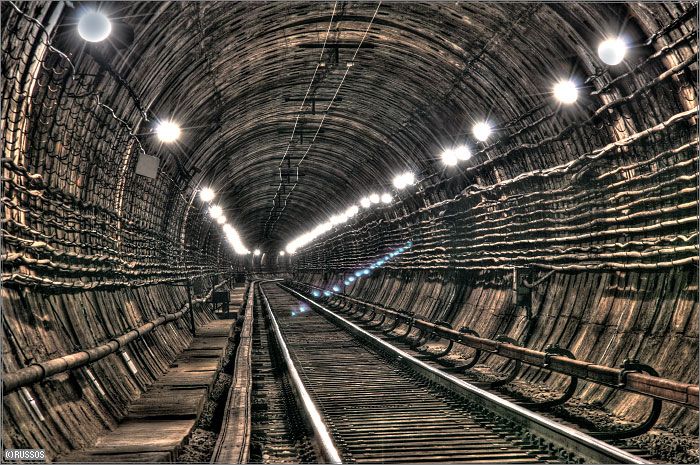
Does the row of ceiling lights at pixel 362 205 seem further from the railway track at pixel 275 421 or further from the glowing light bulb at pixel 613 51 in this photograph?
the glowing light bulb at pixel 613 51

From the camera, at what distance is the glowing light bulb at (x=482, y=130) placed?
1283 cm

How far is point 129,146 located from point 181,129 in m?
3.80

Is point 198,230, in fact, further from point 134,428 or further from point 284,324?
point 134,428

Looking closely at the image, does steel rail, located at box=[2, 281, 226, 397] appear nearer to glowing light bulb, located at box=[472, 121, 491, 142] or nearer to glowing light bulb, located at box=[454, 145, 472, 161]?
glowing light bulb, located at box=[472, 121, 491, 142]

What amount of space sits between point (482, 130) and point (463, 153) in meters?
1.74

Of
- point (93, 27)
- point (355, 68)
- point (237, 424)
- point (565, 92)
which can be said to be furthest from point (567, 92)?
point (355, 68)

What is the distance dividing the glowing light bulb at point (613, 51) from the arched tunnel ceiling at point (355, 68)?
0.55 m

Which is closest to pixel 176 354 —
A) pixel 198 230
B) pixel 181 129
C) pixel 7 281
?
pixel 181 129

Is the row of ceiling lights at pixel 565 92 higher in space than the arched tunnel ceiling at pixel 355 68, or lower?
lower

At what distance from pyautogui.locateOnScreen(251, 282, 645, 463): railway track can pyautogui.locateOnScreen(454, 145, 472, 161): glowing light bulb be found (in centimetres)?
420

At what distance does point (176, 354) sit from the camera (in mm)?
12992

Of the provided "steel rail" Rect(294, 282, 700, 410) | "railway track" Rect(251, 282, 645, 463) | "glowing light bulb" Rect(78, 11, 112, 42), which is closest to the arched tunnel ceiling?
"glowing light bulb" Rect(78, 11, 112, 42)

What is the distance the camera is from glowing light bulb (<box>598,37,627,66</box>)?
8086 mm

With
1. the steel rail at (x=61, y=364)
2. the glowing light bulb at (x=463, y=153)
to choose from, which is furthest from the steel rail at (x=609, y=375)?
the steel rail at (x=61, y=364)
